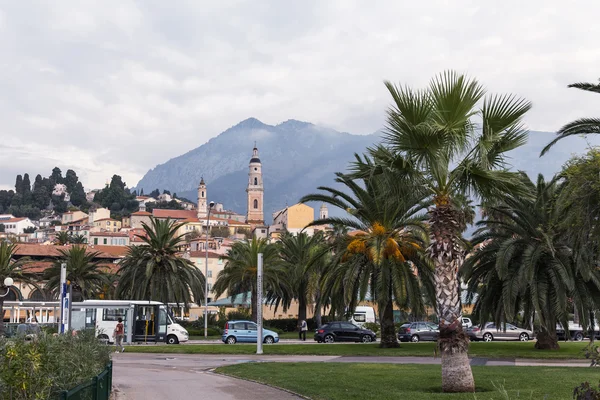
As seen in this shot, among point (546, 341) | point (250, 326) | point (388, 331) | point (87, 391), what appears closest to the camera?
point (87, 391)

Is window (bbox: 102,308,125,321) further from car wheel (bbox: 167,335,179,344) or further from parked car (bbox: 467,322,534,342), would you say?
parked car (bbox: 467,322,534,342)

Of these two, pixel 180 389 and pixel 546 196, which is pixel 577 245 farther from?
pixel 180 389

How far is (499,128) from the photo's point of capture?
54.5ft

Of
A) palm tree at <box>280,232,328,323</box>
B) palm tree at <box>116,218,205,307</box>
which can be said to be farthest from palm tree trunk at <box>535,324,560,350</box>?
palm tree at <box>116,218,205,307</box>

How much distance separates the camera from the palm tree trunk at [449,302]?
15768 mm

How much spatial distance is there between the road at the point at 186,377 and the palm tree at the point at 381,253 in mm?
2986

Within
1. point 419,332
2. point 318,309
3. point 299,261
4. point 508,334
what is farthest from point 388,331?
point 299,261

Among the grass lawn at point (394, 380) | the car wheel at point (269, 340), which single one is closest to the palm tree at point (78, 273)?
the car wheel at point (269, 340)

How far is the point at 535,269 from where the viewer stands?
29594mm

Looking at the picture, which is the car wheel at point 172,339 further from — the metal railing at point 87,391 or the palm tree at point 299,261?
the metal railing at point 87,391

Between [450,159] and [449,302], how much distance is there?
11.1 ft

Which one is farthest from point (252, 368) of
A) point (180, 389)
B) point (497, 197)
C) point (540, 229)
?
point (540, 229)

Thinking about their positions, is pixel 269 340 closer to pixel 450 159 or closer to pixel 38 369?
pixel 450 159

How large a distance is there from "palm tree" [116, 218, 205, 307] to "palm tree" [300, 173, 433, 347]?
17142 millimetres
